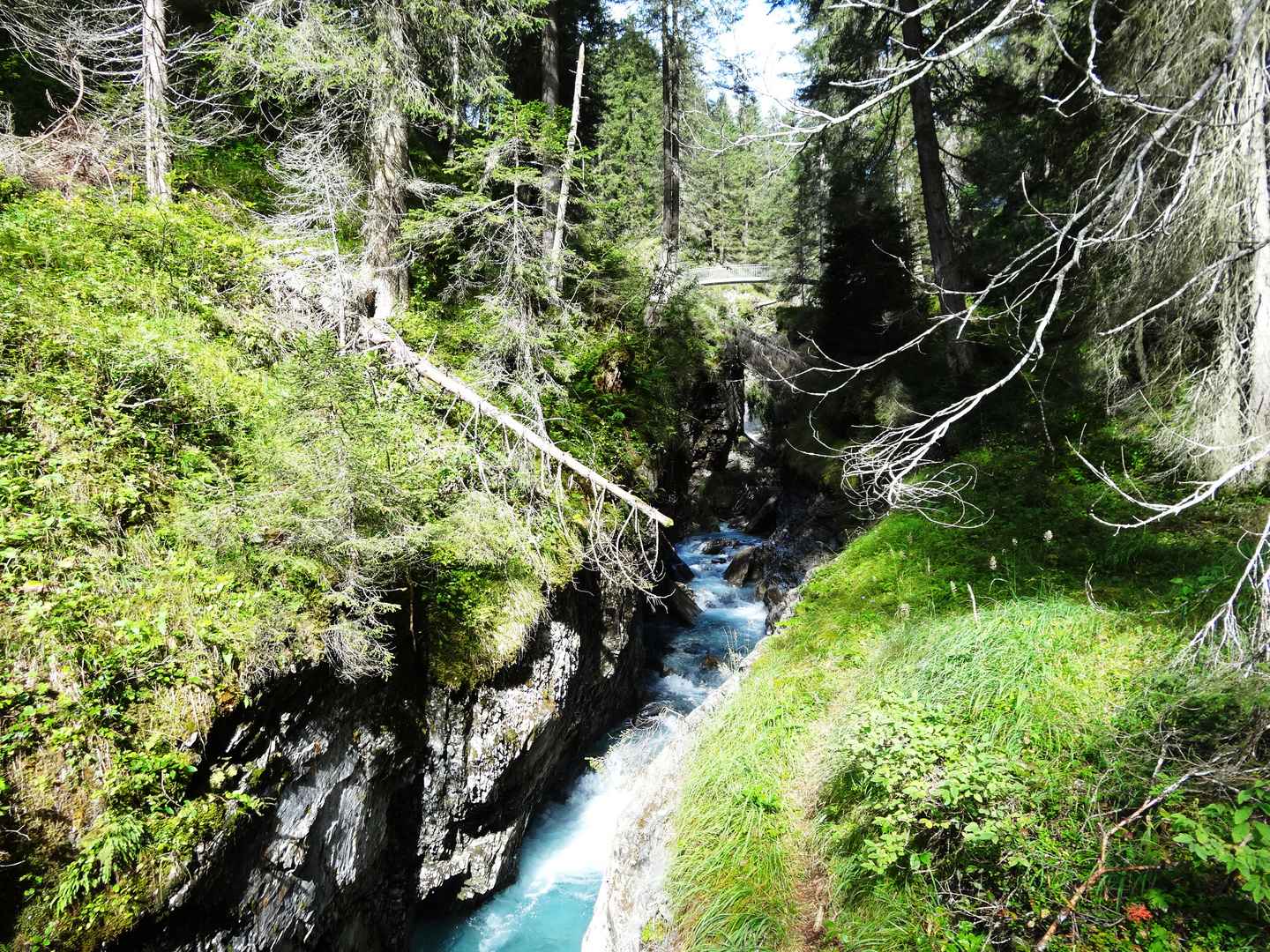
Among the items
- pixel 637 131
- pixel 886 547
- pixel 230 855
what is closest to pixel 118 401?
pixel 230 855

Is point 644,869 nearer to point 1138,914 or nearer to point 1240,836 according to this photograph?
point 1138,914

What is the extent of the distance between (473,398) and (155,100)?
5.46 meters

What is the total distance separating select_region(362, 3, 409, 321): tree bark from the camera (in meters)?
7.57

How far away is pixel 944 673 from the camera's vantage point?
15.0 ft

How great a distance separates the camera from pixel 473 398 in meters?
6.53

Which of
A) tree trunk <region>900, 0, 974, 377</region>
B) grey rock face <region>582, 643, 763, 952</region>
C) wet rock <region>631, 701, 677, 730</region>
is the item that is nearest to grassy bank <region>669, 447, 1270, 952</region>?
grey rock face <region>582, 643, 763, 952</region>

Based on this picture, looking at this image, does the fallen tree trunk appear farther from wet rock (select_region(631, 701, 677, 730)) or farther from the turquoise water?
wet rock (select_region(631, 701, 677, 730))

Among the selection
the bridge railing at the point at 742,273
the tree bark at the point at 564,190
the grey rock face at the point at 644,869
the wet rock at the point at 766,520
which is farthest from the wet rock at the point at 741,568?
the bridge railing at the point at 742,273

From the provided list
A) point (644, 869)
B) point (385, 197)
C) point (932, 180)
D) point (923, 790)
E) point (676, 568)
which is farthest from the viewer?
point (676, 568)

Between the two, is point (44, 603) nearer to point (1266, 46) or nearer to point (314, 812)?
point (314, 812)

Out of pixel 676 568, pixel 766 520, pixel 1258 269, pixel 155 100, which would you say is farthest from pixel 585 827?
pixel 766 520

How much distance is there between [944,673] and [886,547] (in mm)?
2944

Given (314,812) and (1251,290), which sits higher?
(1251,290)

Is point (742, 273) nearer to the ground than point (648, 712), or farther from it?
farther from it
